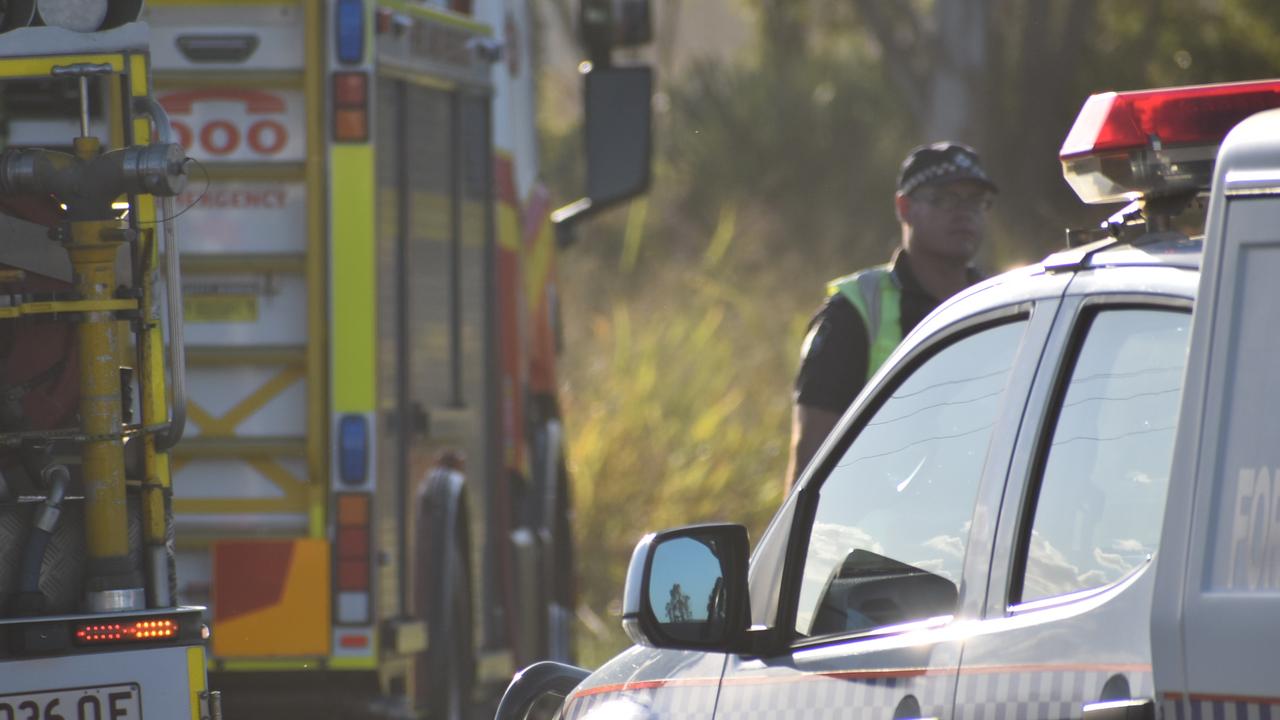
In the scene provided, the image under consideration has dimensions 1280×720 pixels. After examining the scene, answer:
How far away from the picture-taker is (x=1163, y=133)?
2.89 metres

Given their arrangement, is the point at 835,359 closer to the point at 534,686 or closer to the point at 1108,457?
the point at 534,686

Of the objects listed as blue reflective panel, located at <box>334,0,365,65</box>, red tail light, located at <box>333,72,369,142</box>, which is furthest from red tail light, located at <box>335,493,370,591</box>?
blue reflective panel, located at <box>334,0,365,65</box>

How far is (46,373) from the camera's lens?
468 centimetres

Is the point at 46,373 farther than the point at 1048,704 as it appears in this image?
Yes

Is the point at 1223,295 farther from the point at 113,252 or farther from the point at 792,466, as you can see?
the point at 792,466

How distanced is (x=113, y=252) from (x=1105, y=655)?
2.54m

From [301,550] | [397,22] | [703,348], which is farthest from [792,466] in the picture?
[703,348]

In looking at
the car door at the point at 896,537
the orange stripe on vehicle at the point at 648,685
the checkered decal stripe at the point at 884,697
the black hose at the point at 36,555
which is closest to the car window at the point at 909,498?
the car door at the point at 896,537

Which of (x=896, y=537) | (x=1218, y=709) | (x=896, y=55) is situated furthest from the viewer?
(x=896, y=55)

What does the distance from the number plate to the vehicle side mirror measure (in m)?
1.37

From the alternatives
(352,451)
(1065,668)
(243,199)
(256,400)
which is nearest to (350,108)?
(243,199)

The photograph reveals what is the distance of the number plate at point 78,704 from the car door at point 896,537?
55.9 inches

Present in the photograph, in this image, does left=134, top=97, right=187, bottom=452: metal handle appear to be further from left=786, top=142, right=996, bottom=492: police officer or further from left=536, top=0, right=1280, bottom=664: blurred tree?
left=536, top=0, right=1280, bottom=664: blurred tree

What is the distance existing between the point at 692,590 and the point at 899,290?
2.45 m
